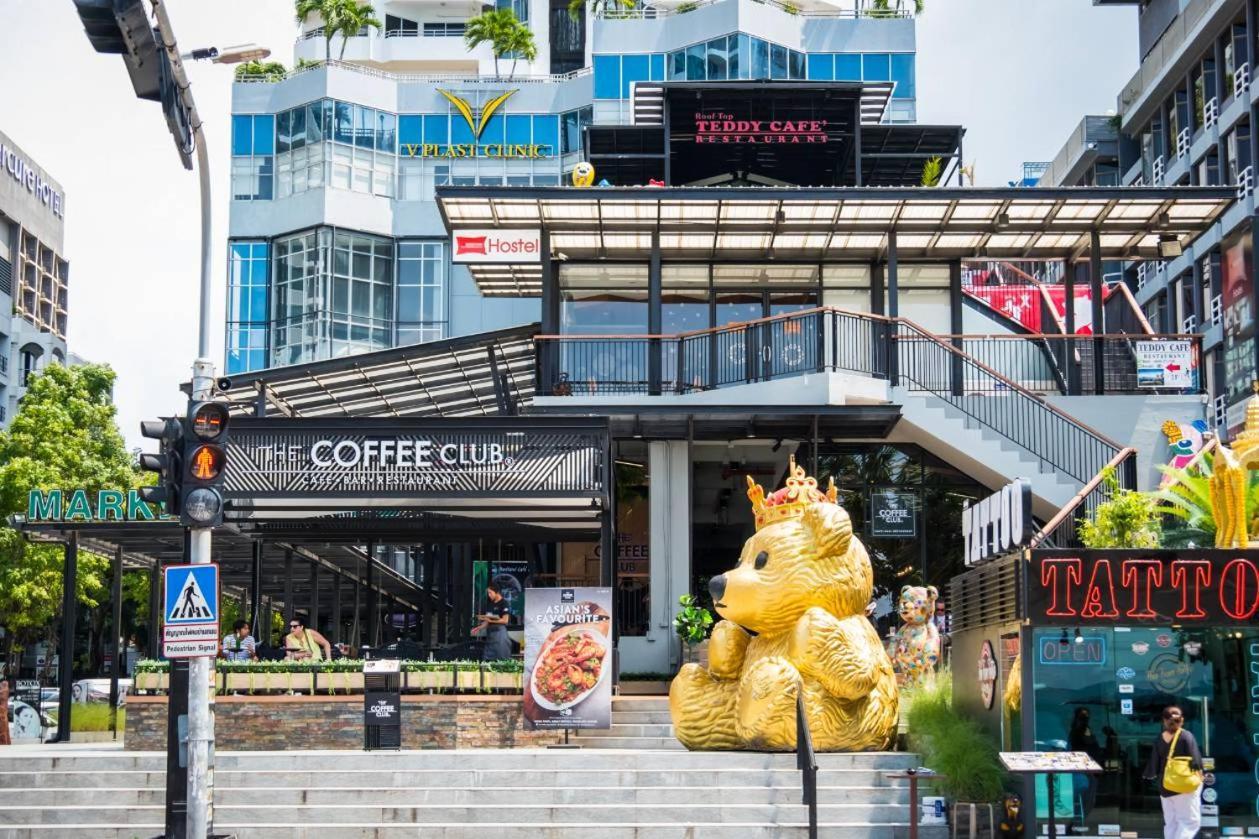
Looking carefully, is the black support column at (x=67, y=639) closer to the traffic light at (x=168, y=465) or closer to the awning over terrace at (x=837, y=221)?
the awning over terrace at (x=837, y=221)

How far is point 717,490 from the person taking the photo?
30.5 m

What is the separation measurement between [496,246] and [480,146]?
108 ft

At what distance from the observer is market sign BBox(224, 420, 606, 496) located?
77.0ft

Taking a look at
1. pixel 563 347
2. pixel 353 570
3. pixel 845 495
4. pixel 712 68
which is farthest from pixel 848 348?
pixel 712 68

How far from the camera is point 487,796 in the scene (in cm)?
1795

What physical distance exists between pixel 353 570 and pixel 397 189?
2121 cm

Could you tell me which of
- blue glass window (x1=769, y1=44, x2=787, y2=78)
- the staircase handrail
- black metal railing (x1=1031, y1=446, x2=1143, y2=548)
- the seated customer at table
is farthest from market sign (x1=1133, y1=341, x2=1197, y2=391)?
blue glass window (x1=769, y1=44, x2=787, y2=78)

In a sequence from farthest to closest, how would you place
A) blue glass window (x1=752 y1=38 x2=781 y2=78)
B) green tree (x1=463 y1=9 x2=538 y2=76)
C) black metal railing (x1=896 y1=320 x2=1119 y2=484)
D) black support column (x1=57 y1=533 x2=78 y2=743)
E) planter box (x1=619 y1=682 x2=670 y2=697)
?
green tree (x1=463 y1=9 x2=538 y2=76) < blue glass window (x1=752 y1=38 x2=781 y2=78) < black support column (x1=57 y1=533 x2=78 y2=743) < black metal railing (x1=896 y1=320 x2=1119 y2=484) < planter box (x1=619 y1=682 x2=670 y2=697)

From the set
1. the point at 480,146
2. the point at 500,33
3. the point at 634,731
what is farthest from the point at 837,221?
the point at 500,33

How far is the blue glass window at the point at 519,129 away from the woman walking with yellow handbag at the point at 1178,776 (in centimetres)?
4892

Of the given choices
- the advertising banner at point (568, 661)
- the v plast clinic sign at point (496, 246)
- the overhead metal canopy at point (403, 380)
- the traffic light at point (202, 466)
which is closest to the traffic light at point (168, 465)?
the traffic light at point (202, 466)

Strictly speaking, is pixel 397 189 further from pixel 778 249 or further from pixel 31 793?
pixel 31 793

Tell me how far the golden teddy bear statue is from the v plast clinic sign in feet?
39.1

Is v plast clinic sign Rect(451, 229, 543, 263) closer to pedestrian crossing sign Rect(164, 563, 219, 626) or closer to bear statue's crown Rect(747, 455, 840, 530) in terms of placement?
bear statue's crown Rect(747, 455, 840, 530)
